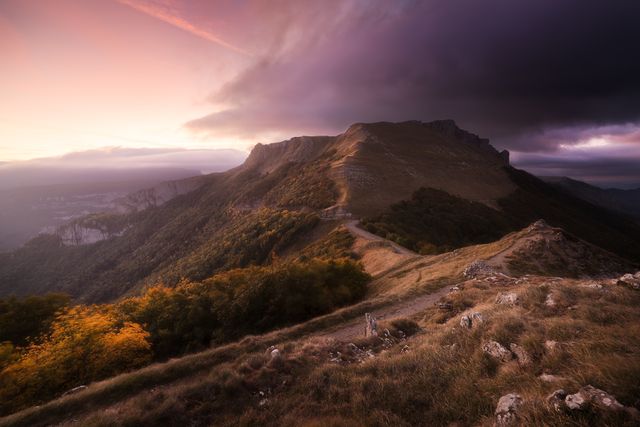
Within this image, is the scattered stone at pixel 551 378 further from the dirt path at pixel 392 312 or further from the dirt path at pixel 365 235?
the dirt path at pixel 365 235

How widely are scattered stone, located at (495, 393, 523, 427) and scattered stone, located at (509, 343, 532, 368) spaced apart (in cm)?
159

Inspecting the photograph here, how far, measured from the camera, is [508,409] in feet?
19.2

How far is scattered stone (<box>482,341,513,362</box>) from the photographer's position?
801 cm

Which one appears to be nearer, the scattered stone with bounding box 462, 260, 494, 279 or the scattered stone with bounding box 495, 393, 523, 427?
the scattered stone with bounding box 495, 393, 523, 427

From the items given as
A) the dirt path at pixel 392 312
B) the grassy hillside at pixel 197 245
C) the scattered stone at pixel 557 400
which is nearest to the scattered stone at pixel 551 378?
the scattered stone at pixel 557 400

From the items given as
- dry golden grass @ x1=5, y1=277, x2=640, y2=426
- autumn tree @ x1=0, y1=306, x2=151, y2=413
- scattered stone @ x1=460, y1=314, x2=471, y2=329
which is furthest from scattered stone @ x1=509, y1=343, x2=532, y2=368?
autumn tree @ x1=0, y1=306, x2=151, y2=413

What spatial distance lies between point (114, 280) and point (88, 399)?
150835 mm

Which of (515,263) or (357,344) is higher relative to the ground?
(357,344)

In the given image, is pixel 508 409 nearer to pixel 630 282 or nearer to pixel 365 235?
pixel 630 282

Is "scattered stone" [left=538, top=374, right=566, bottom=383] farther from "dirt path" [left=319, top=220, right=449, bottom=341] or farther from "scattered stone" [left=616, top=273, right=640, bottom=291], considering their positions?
"scattered stone" [left=616, top=273, right=640, bottom=291]

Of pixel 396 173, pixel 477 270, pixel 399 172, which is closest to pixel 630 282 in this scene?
pixel 477 270

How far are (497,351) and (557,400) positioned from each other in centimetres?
291

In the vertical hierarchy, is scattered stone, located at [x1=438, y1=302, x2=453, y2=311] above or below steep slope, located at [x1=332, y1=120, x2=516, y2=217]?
below

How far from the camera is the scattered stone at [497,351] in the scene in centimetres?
801
